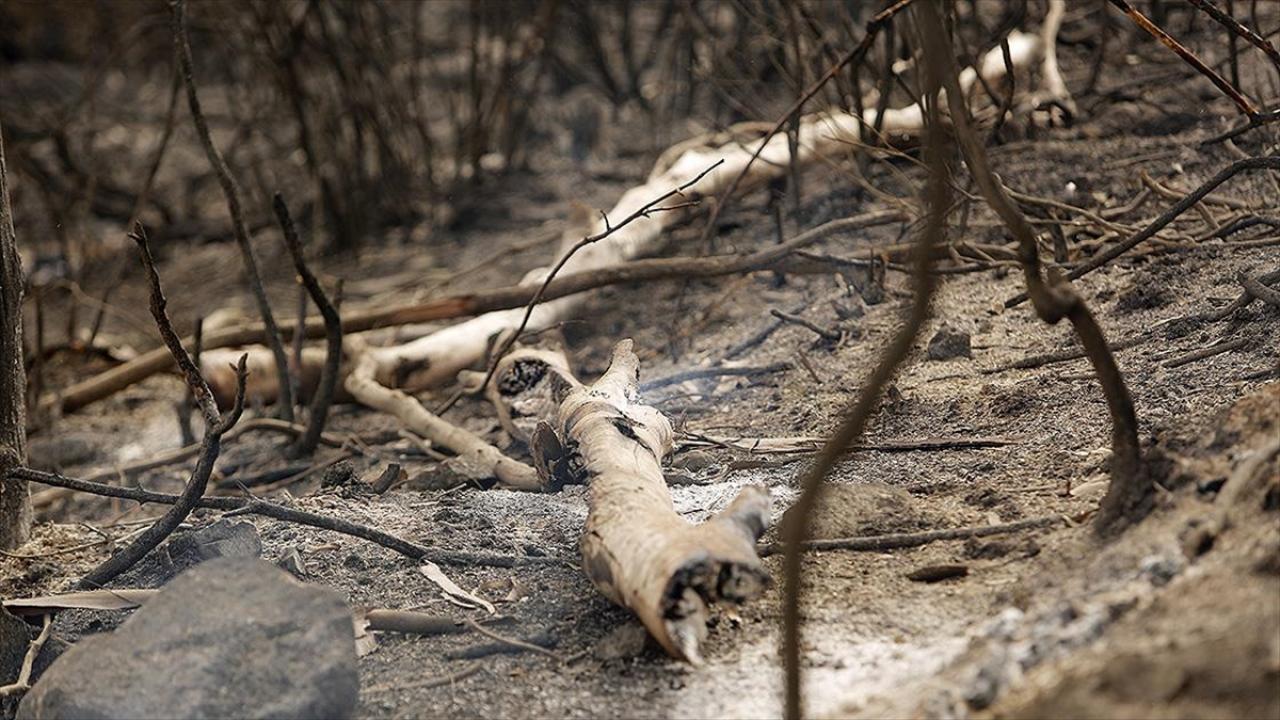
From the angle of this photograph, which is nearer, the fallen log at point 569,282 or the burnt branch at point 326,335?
the burnt branch at point 326,335

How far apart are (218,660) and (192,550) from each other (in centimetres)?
76

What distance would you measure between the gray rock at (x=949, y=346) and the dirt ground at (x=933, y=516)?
5cm

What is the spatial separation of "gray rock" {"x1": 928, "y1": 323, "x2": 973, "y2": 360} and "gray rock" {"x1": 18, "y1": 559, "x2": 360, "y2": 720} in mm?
1880

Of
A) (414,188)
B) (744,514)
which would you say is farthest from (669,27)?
(744,514)

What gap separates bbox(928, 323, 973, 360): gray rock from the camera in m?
3.50

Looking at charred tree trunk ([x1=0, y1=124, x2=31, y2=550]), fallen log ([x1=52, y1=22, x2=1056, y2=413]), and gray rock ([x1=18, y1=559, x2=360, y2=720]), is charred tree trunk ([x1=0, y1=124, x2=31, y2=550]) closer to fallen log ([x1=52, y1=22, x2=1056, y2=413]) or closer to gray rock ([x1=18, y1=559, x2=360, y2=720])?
gray rock ([x1=18, y1=559, x2=360, y2=720])

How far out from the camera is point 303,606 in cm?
212

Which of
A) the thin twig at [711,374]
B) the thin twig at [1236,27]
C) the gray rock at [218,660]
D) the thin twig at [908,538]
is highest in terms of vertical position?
the thin twig at [1236,27]

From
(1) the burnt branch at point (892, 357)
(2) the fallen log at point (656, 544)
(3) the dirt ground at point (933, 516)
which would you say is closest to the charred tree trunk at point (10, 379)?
(3) the dirt ground at point (933, 516)

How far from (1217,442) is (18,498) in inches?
97.9

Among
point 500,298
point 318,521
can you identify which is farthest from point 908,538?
point 500,298

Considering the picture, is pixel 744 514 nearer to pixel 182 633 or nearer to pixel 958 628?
pixel 958 628

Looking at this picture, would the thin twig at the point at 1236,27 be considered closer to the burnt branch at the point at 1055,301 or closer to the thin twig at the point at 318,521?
the burnt branch at the point at 1055,301

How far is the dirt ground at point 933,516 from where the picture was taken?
5.86 feet
